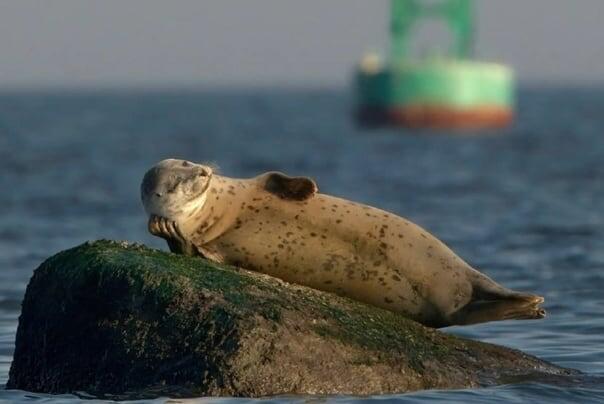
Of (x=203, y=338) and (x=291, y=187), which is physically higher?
(x=291, y=187)

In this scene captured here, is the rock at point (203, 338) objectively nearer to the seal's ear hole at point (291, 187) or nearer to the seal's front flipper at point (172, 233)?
the seal's front flipper at point (172, 233)

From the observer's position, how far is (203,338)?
7422 mm

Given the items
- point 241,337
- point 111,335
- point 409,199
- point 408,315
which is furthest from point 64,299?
point 409,199

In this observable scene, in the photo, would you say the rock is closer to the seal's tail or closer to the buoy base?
Answer: the seal's tail

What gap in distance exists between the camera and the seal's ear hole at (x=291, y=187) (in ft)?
28.1

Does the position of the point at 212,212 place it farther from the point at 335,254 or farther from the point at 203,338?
the point at 203,338

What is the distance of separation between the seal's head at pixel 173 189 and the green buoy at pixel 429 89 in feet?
191

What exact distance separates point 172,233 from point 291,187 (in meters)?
Answer: 0.73

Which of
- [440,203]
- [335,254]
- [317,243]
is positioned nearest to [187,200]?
[317,243]

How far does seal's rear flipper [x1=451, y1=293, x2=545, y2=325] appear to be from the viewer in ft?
28.1

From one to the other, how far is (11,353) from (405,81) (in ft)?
188

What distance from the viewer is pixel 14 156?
135 feet

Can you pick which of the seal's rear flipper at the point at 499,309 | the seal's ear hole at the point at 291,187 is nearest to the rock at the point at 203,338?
the seal's rear flipper at the point at 499,309

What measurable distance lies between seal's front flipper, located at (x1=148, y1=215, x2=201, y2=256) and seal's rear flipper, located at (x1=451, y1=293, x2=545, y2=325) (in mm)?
1502
